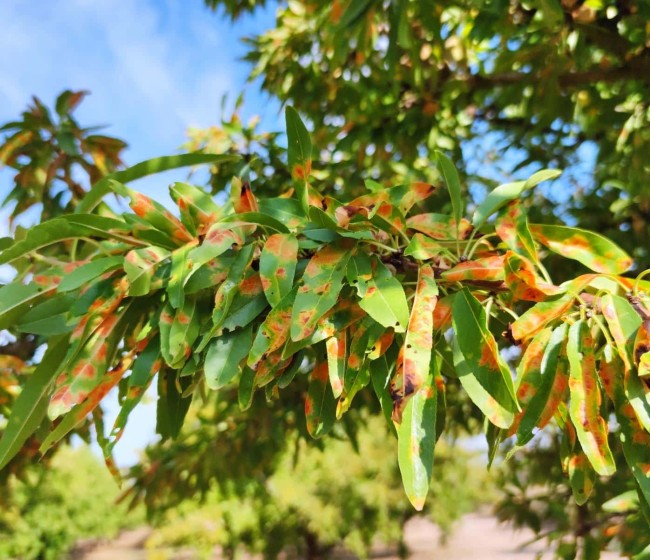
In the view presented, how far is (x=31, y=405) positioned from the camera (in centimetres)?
71

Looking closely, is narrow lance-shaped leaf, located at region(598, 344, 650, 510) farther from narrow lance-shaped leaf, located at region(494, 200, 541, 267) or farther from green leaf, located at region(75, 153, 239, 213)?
green leaf, located at region(75, 153, 239, 213)

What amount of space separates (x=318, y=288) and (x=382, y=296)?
60 mm

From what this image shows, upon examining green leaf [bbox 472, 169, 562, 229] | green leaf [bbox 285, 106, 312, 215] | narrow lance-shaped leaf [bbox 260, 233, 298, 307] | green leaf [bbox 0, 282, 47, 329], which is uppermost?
green leaf [bbox 285, 106, 312, 215]

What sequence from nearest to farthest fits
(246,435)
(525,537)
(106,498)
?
(246,435) → (106,498) → (525,537)

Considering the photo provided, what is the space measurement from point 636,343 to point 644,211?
156 centimetres

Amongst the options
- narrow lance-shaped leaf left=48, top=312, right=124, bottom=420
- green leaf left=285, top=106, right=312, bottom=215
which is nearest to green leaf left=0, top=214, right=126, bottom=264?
narrow lance-shaped leaf left=48, top=312, right=124, bottom=420

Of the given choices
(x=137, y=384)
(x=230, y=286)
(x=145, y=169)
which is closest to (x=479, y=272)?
(x=230, y=286)

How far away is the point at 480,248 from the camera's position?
70 centimetres

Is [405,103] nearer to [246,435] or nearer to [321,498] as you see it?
[246,435]

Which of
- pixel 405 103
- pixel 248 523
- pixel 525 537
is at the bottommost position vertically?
pixel 525 537

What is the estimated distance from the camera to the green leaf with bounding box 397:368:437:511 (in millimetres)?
544

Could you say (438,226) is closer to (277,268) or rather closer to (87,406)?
(277,268)

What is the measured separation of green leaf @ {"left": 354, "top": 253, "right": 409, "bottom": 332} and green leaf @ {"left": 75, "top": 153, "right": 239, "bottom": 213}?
0.98ft

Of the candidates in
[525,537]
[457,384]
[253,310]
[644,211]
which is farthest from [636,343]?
[525,537]
